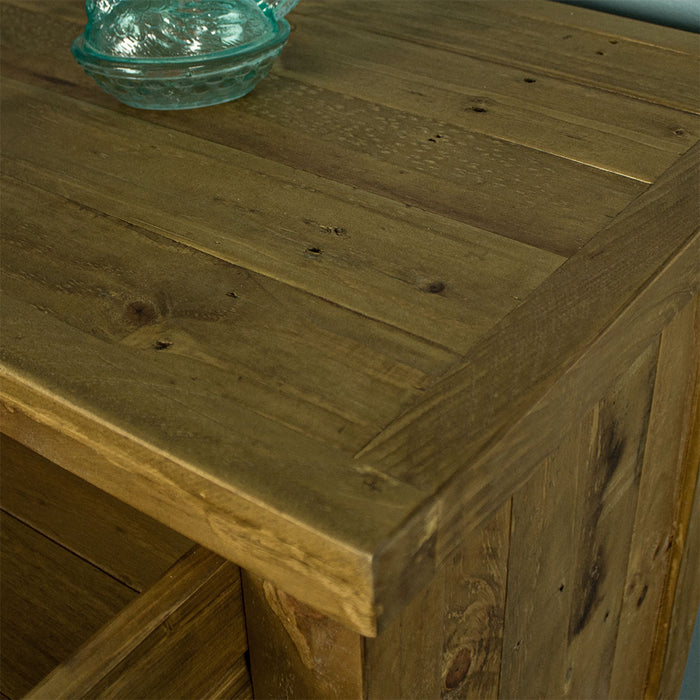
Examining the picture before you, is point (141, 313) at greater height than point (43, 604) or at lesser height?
greater

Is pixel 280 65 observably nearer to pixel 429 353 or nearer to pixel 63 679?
pixel 429 353

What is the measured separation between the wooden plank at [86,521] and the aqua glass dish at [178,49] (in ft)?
0.99

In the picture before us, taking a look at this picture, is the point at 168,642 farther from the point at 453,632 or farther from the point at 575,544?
the point at 575,544

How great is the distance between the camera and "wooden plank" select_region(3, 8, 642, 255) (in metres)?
0.54

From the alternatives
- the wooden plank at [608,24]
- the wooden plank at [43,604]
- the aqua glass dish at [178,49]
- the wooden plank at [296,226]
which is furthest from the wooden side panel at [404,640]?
the wooden plank at [608,24]

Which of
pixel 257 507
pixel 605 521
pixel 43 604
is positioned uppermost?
pixel 257 507

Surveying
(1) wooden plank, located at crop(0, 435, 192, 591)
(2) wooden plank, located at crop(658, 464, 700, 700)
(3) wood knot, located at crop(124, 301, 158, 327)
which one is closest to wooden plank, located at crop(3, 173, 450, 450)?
(3) wood knot, located at crop(124, 301, 158, 327)

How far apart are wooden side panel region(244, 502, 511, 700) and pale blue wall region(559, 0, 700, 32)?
0.55 meters

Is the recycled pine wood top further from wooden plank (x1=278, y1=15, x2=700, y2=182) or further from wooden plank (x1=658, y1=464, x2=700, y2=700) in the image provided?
wooden plank (x1=658, y1=464, x2=700, y2=700)

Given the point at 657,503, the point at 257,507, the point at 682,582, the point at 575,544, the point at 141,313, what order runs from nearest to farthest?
the point at 257,507
the point at 141,313
the point at 575,544
the point at 657,503
the point at 682,582

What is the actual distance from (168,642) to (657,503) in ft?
1.37

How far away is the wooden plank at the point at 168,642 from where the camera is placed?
433 mm

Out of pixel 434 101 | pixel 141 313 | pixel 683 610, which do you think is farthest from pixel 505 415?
pixel 683 610

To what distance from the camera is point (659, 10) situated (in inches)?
33.3
